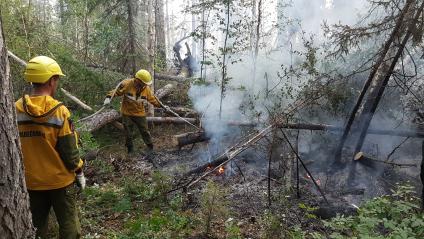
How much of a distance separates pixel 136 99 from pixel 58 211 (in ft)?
17.5

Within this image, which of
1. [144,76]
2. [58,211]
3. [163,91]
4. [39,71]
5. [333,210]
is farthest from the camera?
[163,91]

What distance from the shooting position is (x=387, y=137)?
936 cm

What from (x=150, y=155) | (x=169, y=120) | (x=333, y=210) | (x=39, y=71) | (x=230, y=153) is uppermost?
(x=39, y=71)

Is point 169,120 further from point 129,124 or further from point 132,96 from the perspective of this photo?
point 132,96

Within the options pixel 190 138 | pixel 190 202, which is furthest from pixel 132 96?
pixel 190 202

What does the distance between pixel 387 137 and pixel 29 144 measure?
8.83 metres

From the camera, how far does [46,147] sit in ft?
11.6

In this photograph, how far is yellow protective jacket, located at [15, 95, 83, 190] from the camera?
3389 millimetres

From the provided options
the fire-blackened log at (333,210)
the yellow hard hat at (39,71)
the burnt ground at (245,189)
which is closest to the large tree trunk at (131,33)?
the burnt ground at (245,189)

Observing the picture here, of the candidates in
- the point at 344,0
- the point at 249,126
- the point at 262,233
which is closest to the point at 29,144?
the point at 262,233

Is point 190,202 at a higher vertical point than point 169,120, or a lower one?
lower

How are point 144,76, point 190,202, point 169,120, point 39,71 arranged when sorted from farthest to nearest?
point 169,120 → point 144,76 → point 190,202 → point 39,71

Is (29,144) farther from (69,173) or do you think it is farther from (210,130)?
(210,130)

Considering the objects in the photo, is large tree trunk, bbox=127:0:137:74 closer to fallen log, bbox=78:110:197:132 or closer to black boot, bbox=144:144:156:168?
fallen log, bbox=78:110:197:132
